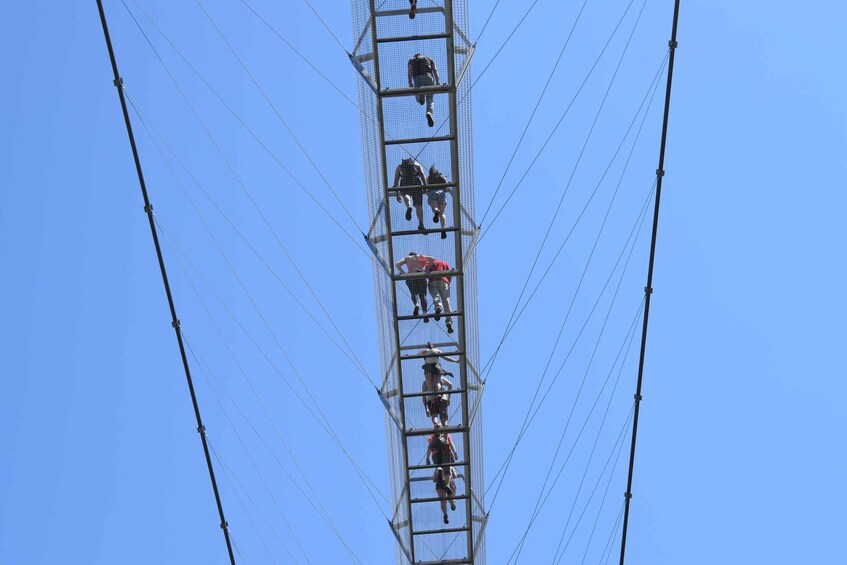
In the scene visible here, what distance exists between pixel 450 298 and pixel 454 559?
11.2 feet

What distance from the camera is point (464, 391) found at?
24156 millimetres

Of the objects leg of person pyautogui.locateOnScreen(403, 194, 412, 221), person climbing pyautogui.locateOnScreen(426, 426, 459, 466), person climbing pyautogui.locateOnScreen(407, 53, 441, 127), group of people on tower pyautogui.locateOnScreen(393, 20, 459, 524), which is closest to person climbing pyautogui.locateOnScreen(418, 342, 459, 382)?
group of people on tower pyautogui.locateOnScreen(393, 20, 459, 524)

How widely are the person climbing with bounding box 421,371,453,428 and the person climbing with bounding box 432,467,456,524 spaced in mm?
609

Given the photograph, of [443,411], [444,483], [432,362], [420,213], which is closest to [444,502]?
[444,483]

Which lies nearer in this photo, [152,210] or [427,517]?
[152,210]

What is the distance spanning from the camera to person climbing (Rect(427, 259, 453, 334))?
77.4ft

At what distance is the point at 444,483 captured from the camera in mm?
24641

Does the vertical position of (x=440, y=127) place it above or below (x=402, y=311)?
above

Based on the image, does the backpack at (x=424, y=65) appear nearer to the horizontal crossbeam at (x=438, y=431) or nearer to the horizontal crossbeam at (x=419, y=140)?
the horizontal crossbeam at (x=419, y=140)

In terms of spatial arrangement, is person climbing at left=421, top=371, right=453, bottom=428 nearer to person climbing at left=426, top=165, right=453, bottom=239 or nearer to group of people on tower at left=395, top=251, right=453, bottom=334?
group of people on tower at left=395, top=251, right=453, bottom=334

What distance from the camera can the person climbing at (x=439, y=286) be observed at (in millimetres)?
23594

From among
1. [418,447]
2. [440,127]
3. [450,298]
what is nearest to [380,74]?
[440,127]

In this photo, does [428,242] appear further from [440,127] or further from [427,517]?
[427,517]

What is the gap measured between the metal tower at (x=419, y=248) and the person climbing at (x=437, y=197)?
65 mm
